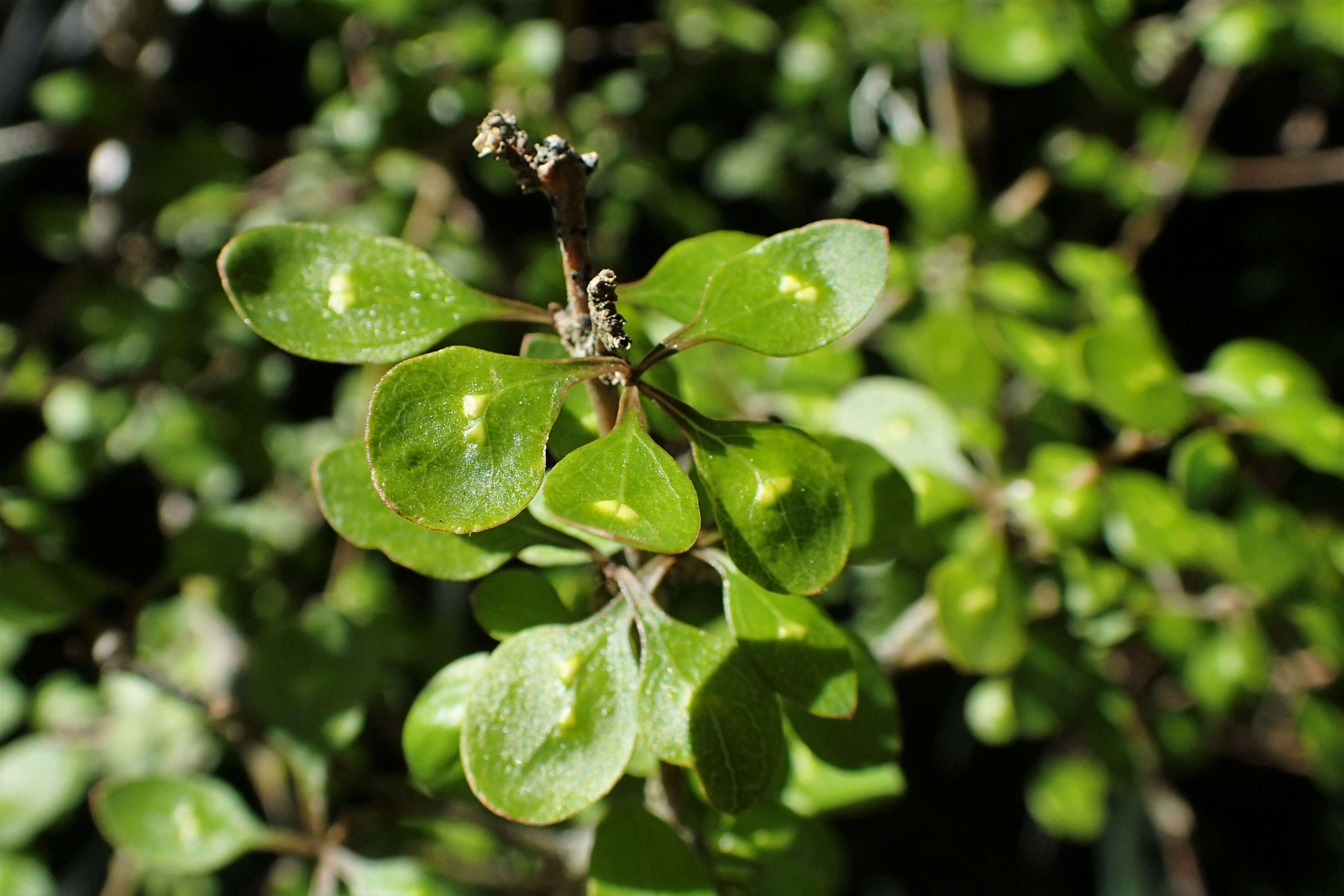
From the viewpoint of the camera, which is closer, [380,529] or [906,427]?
[380,529]

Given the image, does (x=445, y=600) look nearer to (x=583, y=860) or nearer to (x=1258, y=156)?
(x=583, y=860)

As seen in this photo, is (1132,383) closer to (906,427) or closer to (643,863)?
(906,427)

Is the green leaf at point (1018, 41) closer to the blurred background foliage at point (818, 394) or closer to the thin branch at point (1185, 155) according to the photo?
the blurred background foliage at point (818, 394)

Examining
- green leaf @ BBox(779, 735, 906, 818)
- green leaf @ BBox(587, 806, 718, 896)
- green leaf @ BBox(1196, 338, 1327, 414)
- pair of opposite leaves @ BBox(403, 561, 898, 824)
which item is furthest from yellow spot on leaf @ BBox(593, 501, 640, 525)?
green leaf @ BBox(1196, 338, 1327, 414)

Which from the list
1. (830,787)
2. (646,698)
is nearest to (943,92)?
(830,787)

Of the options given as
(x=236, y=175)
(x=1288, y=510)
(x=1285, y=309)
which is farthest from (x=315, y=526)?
(x=1285, y=309)

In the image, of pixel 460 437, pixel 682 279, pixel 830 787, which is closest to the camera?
pixel 460 437
